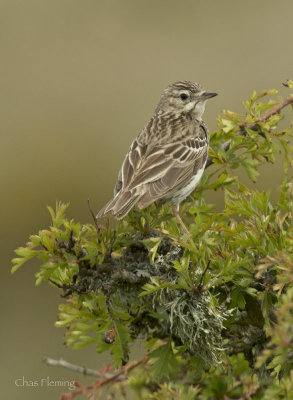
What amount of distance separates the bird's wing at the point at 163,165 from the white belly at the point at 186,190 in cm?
11

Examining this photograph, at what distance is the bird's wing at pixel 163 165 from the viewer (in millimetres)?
6406

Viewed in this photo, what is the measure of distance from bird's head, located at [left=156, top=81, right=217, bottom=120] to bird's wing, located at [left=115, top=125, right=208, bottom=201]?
64 cm

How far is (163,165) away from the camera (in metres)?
7.07

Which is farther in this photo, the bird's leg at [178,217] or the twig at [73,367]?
the bird's leg at [178,217]

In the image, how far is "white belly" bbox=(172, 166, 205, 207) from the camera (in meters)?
6.01

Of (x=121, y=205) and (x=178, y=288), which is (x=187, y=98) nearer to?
(x=121, y=205)

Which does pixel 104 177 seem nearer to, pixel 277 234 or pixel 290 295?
pixel 277 234

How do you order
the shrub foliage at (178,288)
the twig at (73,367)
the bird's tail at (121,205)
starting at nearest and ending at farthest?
the twig at (73,367) → the shrub foliage at (178,288) → the bird's tail at (121,205)

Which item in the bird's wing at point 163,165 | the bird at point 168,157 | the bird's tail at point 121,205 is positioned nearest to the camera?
the bird's tail at point 121,205

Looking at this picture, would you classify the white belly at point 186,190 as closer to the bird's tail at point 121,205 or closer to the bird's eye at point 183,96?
the bird's tail at point 121,205

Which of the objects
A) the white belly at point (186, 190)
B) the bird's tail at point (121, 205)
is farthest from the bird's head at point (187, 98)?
the bird's tail at point (121, 205)

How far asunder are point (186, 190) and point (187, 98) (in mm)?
2493

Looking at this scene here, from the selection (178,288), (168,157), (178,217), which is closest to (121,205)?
(178,217)

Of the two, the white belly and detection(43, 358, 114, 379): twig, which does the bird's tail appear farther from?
detection(43, 358, 114, 379): twig
